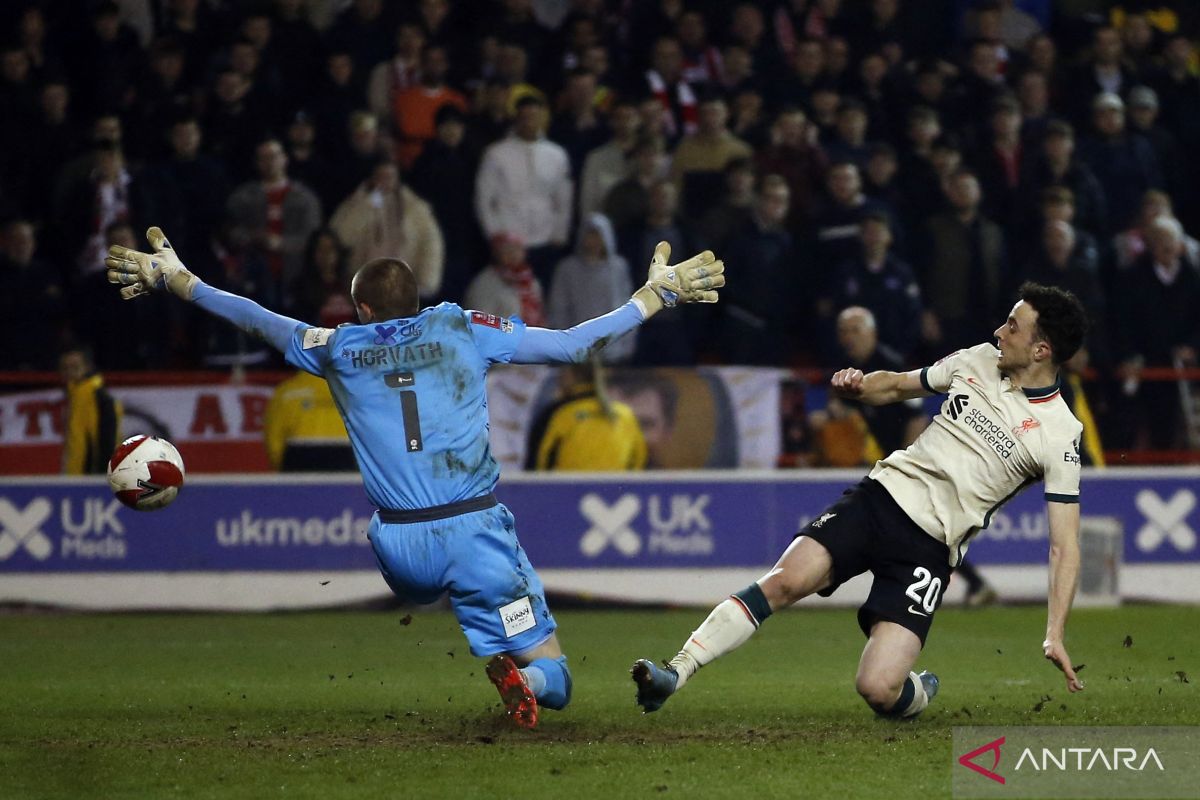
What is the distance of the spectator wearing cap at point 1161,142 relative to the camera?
1617cm

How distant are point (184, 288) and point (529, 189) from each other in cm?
780

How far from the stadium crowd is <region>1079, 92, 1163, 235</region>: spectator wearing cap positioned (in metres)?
0.03

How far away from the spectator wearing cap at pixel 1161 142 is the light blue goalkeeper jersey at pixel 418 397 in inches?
429

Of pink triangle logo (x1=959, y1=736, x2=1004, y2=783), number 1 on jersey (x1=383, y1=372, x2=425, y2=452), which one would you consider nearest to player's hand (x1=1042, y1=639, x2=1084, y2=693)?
pink triangle logo (x1=959, y1=736, x2=1004, y2=783)

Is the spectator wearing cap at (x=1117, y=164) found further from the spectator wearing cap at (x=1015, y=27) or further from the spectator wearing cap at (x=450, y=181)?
the spectator wearing cap at (x=450, y=181)

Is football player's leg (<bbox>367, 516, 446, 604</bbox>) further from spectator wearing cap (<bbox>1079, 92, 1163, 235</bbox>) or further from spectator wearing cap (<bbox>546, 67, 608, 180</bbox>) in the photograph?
spectator wearing cap (<bbox>1079, 92, 1163, 235</bbox>)

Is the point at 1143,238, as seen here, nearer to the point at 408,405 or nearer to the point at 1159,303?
the point at 1159,303

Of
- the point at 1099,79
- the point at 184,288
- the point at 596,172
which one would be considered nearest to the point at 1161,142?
the point at 1099,79

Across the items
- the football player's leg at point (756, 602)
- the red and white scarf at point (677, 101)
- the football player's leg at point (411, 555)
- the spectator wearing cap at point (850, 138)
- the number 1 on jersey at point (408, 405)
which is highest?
the red and white scarf at point (677, 101)

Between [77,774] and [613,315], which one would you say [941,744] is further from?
[77,774]

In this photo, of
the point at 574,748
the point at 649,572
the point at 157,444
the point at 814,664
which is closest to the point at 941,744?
the point at 574,748

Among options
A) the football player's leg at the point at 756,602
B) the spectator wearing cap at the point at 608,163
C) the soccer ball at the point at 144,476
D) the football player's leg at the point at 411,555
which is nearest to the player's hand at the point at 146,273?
the soccer ball at the point at 144,476

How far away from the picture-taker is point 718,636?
7.15 metres

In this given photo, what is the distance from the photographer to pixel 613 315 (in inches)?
275
